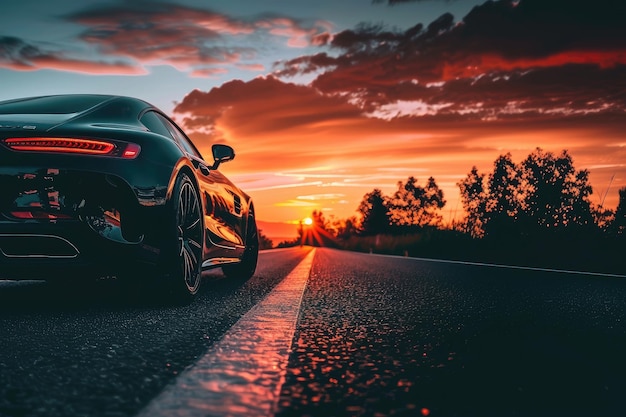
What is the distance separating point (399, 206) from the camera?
106500mm

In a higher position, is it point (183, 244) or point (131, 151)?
point (131, 151)

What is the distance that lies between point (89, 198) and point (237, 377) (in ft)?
6.62

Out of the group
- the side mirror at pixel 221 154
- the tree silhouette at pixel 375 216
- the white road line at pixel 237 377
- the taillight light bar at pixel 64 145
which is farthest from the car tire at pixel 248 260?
the tree silhouette at pixel 375 216

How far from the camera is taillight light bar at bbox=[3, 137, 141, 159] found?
380cm

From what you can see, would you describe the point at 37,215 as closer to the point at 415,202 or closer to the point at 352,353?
the point at 352,353

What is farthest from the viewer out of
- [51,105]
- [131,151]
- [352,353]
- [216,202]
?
[216,202]

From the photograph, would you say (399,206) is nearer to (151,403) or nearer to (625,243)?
(625,243)

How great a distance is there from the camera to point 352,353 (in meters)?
2.75

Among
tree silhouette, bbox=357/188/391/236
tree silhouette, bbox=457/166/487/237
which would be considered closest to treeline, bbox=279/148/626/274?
tree silhouette, bbox=457/166/487/237

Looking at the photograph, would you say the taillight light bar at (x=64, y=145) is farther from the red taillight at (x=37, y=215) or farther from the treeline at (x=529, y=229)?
the treeline at (x=529, y=229)

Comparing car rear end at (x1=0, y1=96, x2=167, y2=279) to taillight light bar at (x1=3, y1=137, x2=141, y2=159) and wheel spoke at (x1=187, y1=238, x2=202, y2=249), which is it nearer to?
taillight light bar at (x1=3, y1=137, x2=141, y2=159)

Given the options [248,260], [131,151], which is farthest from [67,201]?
[248,260]

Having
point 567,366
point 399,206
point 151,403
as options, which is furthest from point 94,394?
point 399,206

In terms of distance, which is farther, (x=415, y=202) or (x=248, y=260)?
(x=415, y=202)
